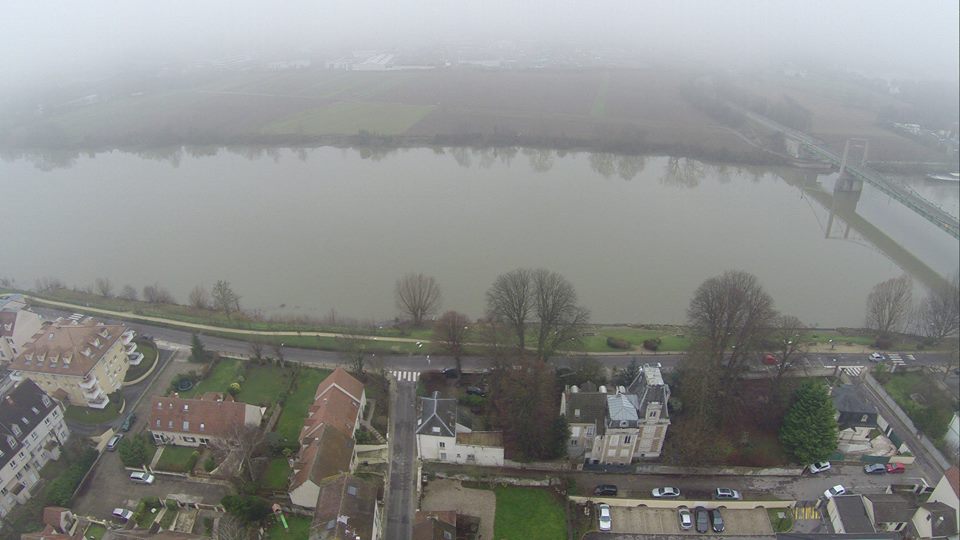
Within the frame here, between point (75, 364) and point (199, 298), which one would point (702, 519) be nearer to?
point (75, 364)

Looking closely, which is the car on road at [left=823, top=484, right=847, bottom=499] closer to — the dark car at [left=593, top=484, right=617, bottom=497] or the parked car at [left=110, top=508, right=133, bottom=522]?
the dark car at [left=593, top=484, right=617, bottom=497]

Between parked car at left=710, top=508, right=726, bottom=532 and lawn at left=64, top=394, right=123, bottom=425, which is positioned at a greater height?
lawn at left=64, top=394, right=123, bottom=425

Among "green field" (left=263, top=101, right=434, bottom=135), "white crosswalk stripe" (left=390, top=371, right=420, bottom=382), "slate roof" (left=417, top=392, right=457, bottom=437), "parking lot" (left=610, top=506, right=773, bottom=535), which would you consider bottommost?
"parking lot" (left=610, top=506, right=773, bottom=535)

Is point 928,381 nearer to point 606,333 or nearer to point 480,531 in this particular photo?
point 606,333

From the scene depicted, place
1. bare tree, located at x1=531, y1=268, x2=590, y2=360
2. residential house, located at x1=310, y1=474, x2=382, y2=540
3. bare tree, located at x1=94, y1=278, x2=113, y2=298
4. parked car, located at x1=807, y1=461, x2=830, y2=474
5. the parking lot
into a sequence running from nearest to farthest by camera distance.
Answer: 1. residential house, located at x1=310, y1=474, x2=382, y2=540
2. the parking lot
3. parked car, located at x1=807, y1=461, x2=830, y2=474
4. bare tree, located at x1=531, y1=268, x2=590, y2=360
5. bare tree, located at x1=94, y1=278, x2=113, y2=298

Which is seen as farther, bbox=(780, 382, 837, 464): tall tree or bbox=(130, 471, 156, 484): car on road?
bbox=(780, 382, 837, 464): tall tree

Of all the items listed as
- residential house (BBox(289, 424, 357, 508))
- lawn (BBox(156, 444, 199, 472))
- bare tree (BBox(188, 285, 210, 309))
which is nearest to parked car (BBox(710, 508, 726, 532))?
residential house (BBox(289, 424, 357, 508))

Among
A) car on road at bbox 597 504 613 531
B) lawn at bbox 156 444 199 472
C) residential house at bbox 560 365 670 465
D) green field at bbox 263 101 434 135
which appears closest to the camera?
car on road at bbox 597 504 613 531

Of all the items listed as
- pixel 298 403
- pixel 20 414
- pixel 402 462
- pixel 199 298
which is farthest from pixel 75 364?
pixel 402 462
